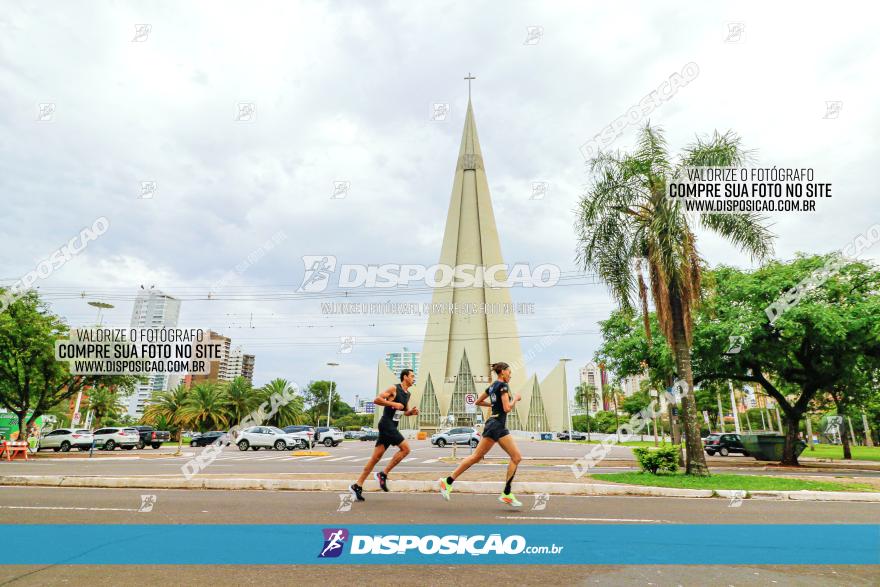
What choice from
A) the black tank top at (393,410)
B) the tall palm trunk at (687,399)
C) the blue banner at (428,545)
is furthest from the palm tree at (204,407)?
the black tank top at (393,410)

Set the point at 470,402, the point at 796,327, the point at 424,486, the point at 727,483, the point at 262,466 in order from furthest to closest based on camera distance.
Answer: the point at 796,327, the point at 262,466, the point at 470,402, the point at 727,483, the point at 424,486

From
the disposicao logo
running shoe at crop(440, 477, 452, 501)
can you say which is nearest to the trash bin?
running shoe at crop(440, 477, 452, 501)

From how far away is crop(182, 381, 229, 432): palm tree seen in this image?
152ft

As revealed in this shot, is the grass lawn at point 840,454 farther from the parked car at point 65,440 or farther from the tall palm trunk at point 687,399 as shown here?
the parked car at point 65,440

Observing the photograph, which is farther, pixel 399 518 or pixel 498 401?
pixel 498 401

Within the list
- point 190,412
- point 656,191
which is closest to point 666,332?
point 656,191

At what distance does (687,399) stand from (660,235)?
13.7ft

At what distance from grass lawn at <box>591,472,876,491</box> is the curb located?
0.61 m

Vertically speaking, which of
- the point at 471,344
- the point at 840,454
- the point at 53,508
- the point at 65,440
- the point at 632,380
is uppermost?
the point at 471,344

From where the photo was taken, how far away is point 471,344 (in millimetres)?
77938

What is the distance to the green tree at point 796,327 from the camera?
17125mm

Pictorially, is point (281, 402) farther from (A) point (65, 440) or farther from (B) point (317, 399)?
(B) point (317, 399)

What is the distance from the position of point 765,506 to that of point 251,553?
315 inches

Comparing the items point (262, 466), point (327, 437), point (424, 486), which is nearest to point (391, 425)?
point (424, 486)
